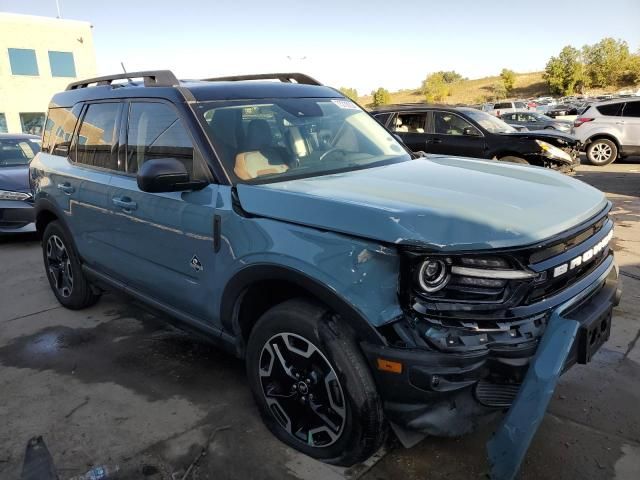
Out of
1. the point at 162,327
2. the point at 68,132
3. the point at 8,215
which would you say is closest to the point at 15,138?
the point at 8,215

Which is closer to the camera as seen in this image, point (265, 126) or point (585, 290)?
point (585, 290)

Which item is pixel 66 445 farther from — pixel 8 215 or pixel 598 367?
pixel 8 215

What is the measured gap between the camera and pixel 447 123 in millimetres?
10133

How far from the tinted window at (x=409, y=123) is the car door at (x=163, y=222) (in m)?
7.63

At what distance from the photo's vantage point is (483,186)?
8.49 ft

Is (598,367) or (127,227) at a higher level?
(127,227)

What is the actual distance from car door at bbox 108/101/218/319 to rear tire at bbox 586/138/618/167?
13621 millimetres

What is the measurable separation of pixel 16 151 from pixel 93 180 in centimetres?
591

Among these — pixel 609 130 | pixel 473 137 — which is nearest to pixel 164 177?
pixel 473 137

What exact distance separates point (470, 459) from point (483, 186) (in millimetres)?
1345

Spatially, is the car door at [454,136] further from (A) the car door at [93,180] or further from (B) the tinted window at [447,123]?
(A) the car door at [93,180]

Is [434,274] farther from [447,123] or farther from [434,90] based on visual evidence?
[434,90]

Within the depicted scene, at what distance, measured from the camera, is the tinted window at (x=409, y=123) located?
33.9ft

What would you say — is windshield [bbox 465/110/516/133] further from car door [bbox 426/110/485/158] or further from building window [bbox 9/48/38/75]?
building window [bbox 9/48/38/75]
